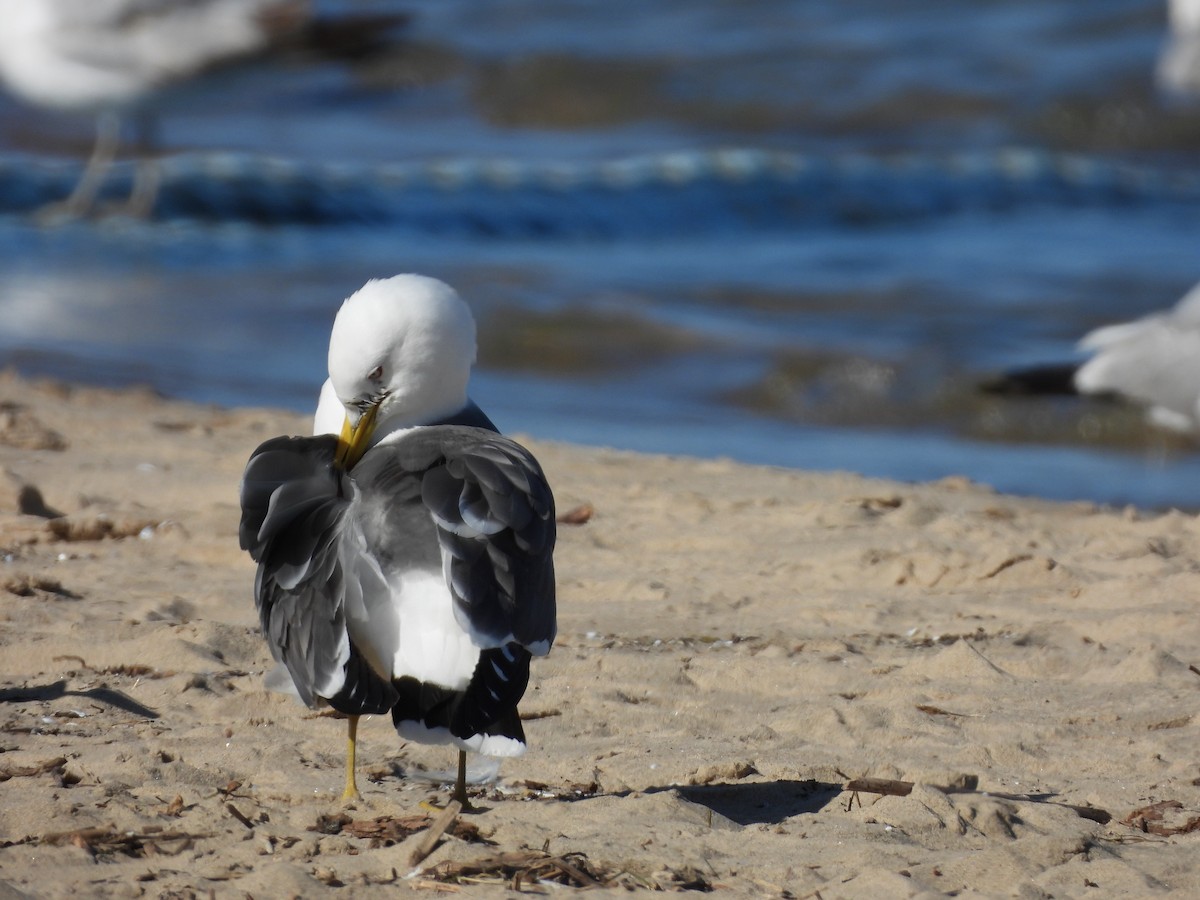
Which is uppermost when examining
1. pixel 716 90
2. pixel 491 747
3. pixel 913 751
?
pixel 716 90

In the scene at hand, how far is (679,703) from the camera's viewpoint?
3.88 metres

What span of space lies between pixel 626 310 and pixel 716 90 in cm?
791

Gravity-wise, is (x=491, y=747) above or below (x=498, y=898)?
above

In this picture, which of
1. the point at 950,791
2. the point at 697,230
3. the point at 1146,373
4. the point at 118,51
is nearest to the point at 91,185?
the point at 118,51

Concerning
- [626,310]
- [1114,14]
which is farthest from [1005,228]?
[1114,14]

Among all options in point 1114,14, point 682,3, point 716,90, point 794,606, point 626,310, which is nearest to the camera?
point 794,606

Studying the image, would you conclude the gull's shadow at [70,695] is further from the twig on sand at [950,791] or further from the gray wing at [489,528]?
the twig on sand at [950,791]

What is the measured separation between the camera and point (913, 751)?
143 inches

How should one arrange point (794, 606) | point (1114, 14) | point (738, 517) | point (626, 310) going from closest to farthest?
point (794, 606) < point (738, 517) < point (626, 310) < point (1114, 14)

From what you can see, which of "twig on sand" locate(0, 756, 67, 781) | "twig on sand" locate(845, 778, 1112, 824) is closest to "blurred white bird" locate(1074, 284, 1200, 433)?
"twig on sand" locate(845, 778, 1112, 824)

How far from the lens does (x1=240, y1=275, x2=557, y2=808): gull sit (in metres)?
2.99

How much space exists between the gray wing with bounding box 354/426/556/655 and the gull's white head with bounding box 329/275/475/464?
0.40 metres

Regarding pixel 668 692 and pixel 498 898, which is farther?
pixel 668 692

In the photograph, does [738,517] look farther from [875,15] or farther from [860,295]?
[875,15]
